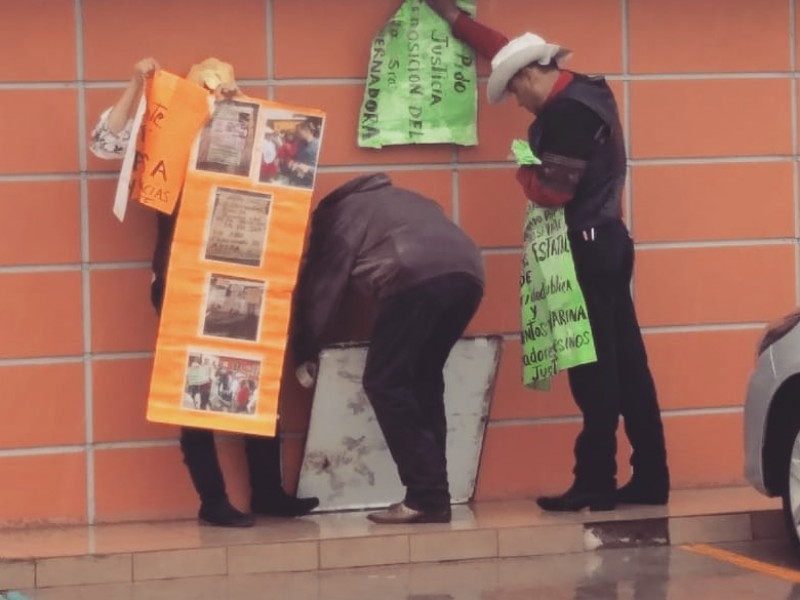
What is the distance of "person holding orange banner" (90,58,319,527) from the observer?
24.3ft

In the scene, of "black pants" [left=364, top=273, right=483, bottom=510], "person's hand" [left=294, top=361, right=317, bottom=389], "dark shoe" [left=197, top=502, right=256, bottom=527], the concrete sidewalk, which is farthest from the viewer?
"person's hand" [left=294, top=361, right=317, bottom=389]

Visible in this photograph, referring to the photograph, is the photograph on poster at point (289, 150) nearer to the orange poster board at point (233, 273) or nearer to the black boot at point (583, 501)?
the orange poster board at point (233, 273)

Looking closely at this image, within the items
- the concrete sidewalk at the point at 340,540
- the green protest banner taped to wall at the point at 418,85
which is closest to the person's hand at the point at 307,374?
Answer: the concrete sidewalk at the point at 340,540

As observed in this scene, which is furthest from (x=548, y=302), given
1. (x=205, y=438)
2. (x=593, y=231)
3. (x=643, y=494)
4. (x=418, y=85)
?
(x=205, y=438)

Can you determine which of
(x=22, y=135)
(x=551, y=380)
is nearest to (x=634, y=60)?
(x=551, y=380)

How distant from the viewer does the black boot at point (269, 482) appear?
771cm

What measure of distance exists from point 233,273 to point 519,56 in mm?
1539

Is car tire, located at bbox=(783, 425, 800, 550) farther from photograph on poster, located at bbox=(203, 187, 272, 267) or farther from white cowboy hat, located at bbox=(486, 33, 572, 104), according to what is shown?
photograph on poster, located at bbox=(203, 187, 272, 267)

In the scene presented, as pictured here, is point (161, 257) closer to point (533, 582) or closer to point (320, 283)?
point (320, 283)

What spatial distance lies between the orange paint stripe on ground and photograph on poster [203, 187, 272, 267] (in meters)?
2.22

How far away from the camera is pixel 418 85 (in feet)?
26.3

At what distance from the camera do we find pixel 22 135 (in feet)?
25.3

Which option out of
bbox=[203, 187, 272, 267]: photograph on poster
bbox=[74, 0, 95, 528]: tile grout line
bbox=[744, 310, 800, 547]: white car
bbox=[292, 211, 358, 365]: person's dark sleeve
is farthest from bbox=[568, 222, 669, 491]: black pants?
bbox=[74, 0, 95, 528]: tile grout line

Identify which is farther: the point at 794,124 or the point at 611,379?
the point at 794,124
